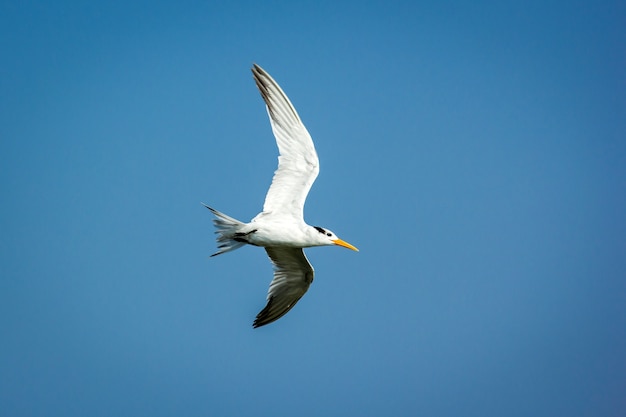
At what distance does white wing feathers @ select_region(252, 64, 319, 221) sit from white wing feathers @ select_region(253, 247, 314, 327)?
999 mm

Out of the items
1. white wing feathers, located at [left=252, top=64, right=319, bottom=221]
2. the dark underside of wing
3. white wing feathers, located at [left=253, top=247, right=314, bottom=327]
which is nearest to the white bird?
white wing feathers, located at [left=252, top=64, right=319, bottom=221]

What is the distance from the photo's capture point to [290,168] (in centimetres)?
1351

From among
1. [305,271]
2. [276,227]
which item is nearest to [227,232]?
[276,227]

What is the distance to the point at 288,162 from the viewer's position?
44.3ft

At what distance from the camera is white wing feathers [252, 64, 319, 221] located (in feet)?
44.0

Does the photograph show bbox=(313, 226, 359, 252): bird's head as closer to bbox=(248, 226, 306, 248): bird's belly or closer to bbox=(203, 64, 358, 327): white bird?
bbox=(203, 64, 358, 327): white bird

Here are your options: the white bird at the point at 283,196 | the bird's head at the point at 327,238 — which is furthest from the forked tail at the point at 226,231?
the bird's head at the point at 327,238

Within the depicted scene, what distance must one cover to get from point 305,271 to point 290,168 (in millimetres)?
2010

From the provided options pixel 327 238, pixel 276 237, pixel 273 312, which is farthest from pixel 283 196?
pixel 273 312

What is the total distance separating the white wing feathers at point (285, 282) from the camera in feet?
47.1

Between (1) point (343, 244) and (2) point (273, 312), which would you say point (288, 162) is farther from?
(2) point (273, 312)

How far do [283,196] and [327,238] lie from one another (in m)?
1.00

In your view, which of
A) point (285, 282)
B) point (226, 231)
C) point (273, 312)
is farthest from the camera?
point (273, 312)

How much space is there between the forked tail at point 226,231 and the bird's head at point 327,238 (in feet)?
3.99
